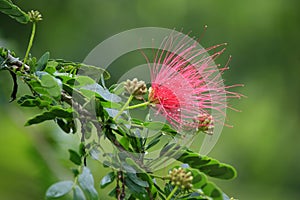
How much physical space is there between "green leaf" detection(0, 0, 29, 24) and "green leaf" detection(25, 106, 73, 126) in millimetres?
171

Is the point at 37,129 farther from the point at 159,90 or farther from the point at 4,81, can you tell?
the point at 159,90

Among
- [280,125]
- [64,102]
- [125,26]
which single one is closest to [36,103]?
[64,102]

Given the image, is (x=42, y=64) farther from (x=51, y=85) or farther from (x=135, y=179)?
(x=135, y=179)

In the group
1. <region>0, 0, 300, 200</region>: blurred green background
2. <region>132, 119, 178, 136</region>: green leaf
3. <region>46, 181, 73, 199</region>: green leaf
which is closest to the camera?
<region>46, 181, 73, 199</region>: green leaf

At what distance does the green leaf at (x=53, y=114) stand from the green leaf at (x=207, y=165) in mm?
147

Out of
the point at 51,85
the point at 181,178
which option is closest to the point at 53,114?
the point at 51,85

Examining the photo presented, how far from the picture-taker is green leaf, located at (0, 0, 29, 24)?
772 mm

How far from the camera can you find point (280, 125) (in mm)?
3186

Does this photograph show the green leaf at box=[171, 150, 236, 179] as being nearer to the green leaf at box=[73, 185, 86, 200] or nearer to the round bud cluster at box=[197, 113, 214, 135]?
the round bud cluster at box=[197, 113, 214, 135]

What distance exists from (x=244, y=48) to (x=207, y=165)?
261 cm

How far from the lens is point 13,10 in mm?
781

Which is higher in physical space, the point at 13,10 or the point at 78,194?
the point at 13,10

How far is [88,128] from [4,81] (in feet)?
2.20

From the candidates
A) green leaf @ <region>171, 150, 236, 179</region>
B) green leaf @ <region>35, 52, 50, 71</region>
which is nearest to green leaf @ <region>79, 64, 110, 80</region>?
green leaf @ <region>35, 52, 50, 71</region>
